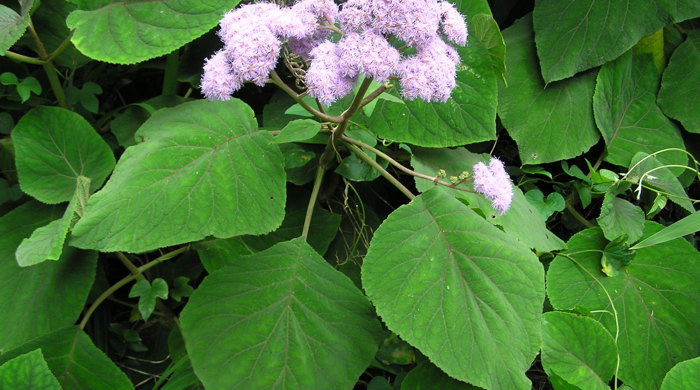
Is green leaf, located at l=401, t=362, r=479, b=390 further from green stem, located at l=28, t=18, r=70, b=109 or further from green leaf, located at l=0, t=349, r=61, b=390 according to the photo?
green stem, located at l=28, t=18, r=70, b=109

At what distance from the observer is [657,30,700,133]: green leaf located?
5.66ft

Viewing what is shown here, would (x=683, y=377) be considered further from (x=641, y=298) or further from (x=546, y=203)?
(x=546, y=203)

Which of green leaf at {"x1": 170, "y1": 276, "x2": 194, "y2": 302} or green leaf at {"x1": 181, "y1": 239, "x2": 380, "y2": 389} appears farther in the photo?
green leaf at {"x1": 170, "y1": 276, "x2": 194, "y2": 302}

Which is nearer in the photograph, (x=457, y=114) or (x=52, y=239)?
(x=52, y=239)

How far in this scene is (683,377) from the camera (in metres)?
1.21

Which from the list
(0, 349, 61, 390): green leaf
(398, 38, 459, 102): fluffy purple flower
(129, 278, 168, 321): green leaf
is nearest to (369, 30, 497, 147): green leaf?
A: (398, 38, 459, 102): fluffy purple flower

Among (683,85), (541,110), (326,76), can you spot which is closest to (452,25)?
(326,76)

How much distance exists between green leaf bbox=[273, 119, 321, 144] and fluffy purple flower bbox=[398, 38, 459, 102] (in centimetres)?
19

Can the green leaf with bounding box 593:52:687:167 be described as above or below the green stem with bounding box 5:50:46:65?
below

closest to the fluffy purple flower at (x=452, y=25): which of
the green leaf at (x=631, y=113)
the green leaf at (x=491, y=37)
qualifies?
the green leaf at (x=491, y=37)

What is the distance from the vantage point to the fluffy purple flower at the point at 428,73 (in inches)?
39.6

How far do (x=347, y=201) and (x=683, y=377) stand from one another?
2.75ft

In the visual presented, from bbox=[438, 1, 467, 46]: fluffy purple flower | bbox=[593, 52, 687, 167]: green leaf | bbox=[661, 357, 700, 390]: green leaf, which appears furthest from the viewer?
bbox=[593, 52, 687, 167]: green leaf

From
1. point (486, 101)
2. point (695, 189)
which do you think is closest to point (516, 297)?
point (486, 101)
